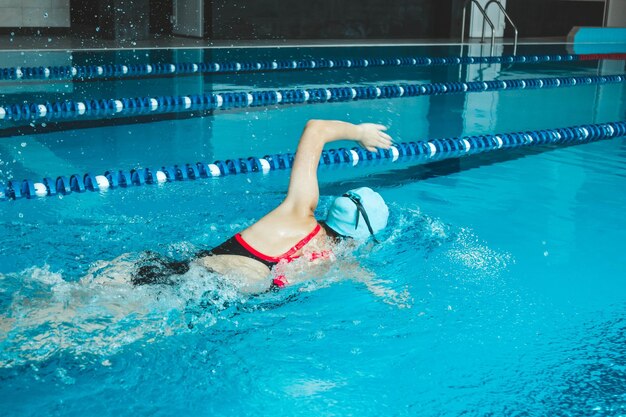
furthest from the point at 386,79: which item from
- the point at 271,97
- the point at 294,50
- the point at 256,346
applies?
the point at 256,346

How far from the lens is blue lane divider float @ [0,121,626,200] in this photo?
4.42m

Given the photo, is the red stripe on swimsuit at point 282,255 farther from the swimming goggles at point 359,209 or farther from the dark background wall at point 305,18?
the dark background wall at point 305,18

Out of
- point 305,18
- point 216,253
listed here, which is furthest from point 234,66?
point 216,253

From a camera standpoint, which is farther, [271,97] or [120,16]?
[120,16]

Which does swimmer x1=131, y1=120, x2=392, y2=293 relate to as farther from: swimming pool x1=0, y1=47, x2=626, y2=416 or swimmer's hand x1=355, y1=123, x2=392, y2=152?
swimmer's hand x1=355, y1=123, x2=392, y2=152

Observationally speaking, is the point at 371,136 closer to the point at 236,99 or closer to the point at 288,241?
the point at 288,241

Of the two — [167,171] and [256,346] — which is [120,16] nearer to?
[167,171]

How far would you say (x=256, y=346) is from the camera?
9.00 feet

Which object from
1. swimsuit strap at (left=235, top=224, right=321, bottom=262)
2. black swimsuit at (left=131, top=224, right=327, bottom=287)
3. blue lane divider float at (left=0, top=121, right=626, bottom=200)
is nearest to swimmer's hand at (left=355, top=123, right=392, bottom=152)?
black swimsuit at (left=131, top=224, right=327, bottom=287)

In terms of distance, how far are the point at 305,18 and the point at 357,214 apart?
1265cm

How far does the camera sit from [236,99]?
7434 mm

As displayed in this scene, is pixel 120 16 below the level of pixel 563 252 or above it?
above

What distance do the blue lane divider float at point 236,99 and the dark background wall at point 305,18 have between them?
6201 millimetres

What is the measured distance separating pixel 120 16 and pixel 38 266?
34.5 feet
